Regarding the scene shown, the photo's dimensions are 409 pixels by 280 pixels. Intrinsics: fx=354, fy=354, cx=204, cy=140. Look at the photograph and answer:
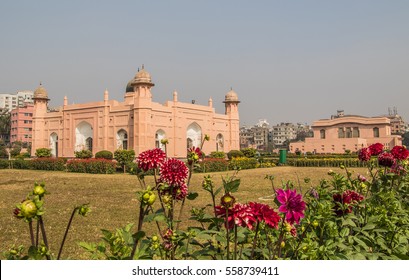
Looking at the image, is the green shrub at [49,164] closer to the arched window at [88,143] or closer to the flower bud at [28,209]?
the arched window at [88,143]

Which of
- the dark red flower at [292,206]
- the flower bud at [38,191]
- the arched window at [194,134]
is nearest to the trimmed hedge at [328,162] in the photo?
the arched window at [194,134]

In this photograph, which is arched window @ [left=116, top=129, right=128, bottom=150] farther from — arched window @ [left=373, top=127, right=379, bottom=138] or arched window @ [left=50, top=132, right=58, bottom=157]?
arched window @ [left=373, top=127, right=379, bottom=138]

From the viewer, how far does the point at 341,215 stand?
1981 millimetres

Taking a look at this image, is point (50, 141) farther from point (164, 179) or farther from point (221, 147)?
point (164, 179)

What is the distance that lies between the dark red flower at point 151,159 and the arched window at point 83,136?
91.1ft

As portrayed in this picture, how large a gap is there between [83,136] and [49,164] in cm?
1190

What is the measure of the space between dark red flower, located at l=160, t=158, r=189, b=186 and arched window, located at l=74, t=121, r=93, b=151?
2792 cm

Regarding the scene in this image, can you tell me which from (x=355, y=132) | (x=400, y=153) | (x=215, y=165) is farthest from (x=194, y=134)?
(x=400, y=153)

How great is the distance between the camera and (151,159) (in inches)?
64.6

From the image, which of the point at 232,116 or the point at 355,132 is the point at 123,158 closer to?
the point at 232,116

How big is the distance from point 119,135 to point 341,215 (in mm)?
24903

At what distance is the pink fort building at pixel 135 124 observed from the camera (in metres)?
24.3

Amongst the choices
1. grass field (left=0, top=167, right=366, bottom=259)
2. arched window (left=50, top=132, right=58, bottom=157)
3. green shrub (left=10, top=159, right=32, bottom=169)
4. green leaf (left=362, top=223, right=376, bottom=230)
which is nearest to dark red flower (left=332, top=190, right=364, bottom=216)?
green leaf (left=362, top=223, right=376, bottom=230)
